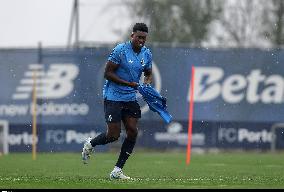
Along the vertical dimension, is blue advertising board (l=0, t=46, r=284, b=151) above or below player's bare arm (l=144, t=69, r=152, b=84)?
below

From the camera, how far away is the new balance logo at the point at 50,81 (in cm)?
2728

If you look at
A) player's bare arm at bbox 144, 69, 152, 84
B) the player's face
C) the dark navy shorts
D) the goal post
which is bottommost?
the goal post

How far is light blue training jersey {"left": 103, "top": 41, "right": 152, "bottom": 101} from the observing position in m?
14.3

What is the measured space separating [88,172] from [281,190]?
5.31 metres

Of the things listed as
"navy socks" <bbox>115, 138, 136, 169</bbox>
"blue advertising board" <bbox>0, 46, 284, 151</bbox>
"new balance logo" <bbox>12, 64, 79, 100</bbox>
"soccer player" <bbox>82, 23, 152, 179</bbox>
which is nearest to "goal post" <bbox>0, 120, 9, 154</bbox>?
"blue advertising board" <bbox>0, 46, 284, 151</bbox>

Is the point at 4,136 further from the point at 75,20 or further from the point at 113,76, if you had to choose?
the point at 113,76

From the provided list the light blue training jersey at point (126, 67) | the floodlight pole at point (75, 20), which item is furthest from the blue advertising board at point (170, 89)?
the light blue training jersey at point (126, 67)

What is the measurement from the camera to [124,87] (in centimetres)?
1447

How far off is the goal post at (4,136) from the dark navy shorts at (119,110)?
1255 centimetres

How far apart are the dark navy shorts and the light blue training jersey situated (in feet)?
0.22

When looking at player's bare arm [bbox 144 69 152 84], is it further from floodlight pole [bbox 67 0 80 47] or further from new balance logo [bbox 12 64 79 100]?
floodlight pole [bbox 67 0 80 47]

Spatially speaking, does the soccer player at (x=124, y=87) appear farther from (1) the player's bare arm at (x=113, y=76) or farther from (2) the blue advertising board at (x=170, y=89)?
(2) the blue advertising board at (x=170, y=89)

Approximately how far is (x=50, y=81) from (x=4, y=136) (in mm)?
2061

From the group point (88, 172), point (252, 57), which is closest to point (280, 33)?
point (252, 57)
